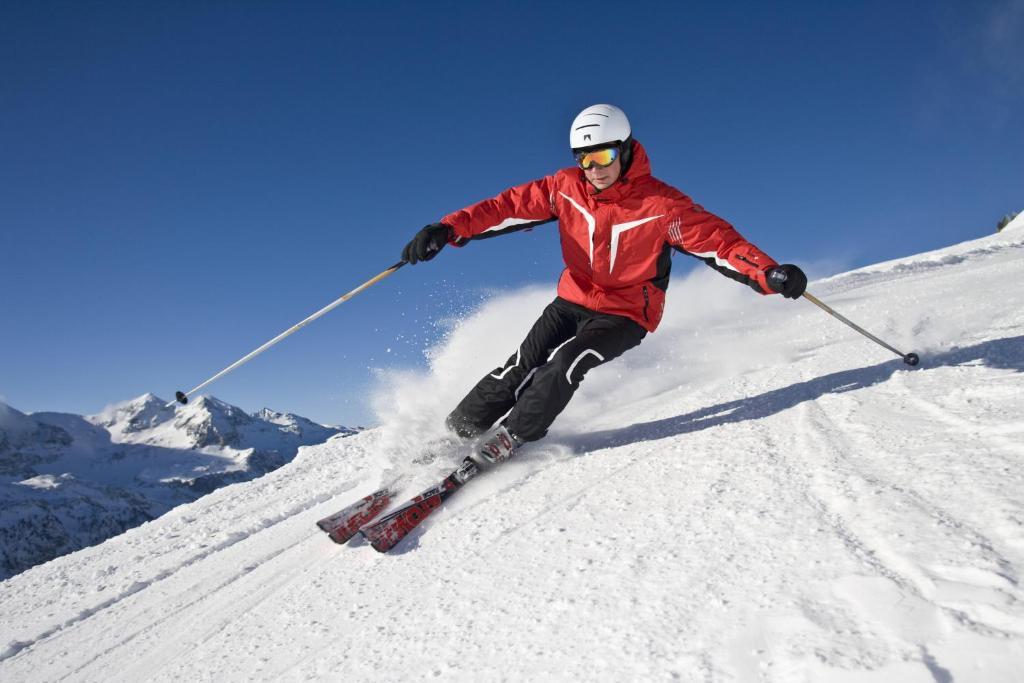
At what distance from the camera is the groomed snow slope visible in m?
1.66

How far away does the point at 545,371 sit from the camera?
4.20 meters

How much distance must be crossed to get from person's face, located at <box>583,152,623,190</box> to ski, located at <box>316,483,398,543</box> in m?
2.93

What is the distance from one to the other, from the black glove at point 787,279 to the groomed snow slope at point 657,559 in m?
0.86

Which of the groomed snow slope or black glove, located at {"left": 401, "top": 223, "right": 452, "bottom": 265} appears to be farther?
black glove, located at {"left": 401, "top": 223, "right": 452, "bottom": 265}

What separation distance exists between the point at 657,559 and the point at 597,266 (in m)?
2.89

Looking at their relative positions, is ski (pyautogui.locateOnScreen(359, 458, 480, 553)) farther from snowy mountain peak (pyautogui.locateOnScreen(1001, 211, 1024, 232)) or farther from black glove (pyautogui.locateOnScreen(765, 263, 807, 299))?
snowy mountain peak (pyautogui.locateOnScreen(1001, 211, 1024, 232))

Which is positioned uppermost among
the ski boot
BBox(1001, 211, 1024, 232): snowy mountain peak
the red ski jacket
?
BBox(1001, 211, 1024, 232): snowy mountain peak

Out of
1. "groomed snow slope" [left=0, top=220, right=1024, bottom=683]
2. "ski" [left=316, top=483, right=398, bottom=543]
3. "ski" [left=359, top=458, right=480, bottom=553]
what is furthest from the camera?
"ski" [left=316, top=483, right=398, bottom=543]

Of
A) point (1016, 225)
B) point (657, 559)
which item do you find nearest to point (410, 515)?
point (657, 559)

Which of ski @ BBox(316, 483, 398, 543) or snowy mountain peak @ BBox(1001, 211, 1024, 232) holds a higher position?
snowy mountain peak @ BBox(1001, 211, 1024, 232)

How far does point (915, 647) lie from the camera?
1451 mm

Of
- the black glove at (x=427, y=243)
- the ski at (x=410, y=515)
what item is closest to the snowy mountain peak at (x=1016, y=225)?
the black glove at (x=427, y=243)

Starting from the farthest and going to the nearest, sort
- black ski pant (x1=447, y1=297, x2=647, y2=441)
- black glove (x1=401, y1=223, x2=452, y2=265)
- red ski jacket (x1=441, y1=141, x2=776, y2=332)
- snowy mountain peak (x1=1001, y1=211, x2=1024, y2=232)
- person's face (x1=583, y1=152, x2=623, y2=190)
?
snowy mountain peak (x1=1001, y1=211, x2=1024, y2=232) → black glove (x1=401, y1=223, x2=452, y2=265) → person's face (x1=583, y1=152, x2=623, y2=190) → red ski jacket (x1=441, y1=141, x2=776, y2=332) → black ski pant (x1=447, y1=297, x2=647, y2=441)

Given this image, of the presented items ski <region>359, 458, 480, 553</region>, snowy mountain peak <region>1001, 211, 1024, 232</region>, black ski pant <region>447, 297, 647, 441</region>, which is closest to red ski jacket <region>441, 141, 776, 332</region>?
black ski pant <region>447, 297, 647, 441</region>
